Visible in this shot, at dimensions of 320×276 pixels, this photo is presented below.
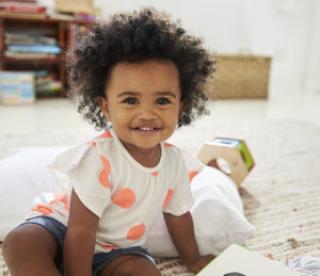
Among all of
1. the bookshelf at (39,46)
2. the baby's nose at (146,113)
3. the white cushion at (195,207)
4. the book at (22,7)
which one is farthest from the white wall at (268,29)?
the baby's nose at (146,113)

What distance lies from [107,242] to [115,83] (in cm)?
26

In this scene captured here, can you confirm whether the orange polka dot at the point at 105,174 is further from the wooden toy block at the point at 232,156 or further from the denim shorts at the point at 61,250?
the wooden toy block at the point at 232,156

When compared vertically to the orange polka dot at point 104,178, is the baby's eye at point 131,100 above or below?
above

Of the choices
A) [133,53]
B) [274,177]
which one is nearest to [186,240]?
[133,53]

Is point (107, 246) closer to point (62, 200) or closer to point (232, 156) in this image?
point (62, 200)

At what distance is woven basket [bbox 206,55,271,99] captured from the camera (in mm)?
2954

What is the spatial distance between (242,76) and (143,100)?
2.53 meters

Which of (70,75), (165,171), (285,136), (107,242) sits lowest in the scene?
(285,136)

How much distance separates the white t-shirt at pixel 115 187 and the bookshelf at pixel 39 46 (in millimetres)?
1967

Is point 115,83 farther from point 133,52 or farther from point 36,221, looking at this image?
point 36,221

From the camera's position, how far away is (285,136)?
177 cm

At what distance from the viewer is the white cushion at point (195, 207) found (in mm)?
800

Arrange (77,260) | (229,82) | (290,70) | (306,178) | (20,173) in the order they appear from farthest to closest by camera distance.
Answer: (290,70) → (229,82) → (306,178) → (20,173) → (77,260)

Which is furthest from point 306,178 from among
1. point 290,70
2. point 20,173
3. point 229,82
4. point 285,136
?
point 290,70
